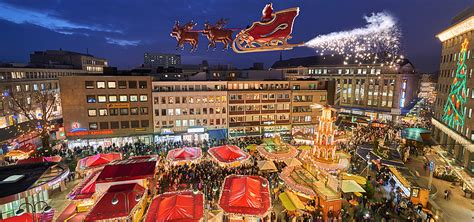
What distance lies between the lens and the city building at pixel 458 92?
30622mm

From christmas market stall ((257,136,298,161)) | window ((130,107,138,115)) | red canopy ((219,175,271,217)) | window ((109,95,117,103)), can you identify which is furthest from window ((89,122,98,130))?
red canopy ((219,175,271,217))

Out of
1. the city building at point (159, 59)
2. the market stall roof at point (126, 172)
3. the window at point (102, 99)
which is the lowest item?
the market stall roof at point (126, 172)

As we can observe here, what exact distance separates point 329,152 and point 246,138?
23.3m

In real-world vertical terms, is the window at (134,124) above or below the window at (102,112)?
below

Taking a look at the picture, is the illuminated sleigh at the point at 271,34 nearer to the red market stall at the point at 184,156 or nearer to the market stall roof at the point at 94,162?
the red market stall at the point at 184,156

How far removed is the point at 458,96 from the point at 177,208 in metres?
42.8

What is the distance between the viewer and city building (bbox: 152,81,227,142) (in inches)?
1703

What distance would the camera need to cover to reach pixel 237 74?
58812 millimetres

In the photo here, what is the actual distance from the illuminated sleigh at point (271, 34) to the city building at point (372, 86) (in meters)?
42.9

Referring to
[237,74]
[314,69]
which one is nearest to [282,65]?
[314,69]

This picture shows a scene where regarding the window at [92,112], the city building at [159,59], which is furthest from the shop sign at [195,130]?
the city building at [159,59]

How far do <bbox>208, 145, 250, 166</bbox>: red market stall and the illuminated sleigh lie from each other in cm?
1494

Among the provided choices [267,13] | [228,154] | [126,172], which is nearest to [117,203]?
[126,172]

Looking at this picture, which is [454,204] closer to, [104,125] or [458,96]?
[458,96]
